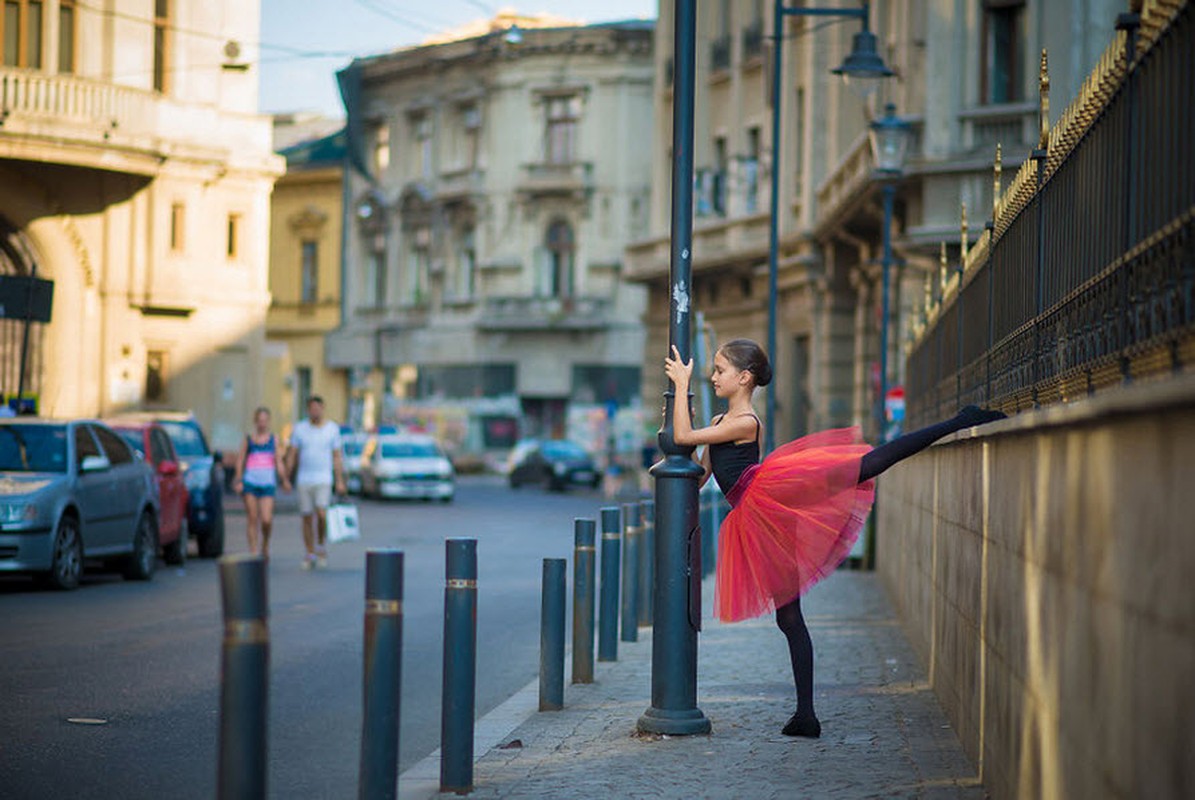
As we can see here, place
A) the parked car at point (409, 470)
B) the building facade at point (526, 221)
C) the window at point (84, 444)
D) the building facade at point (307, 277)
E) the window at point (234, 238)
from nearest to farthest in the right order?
1. the window at point (84, 444)
2. the window at point (234, 238)
3. the parked car at point (409, 470)
4. the building facade at point (526, 221)
5. the building facade at point (307, 277)

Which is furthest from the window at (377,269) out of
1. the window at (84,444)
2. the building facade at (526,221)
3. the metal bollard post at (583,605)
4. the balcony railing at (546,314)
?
the metal bollard post at (583,605)

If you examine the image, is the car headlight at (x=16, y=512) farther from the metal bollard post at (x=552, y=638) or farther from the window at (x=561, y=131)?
the window at (x=561, y=131)

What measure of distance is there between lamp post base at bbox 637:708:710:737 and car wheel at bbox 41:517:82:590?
1016 centimetres

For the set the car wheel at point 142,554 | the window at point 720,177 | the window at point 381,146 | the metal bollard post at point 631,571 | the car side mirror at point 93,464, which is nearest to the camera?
the metal bollard post at point 631,571

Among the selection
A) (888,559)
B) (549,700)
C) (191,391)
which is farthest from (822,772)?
(191,391)

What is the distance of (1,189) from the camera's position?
125 ft

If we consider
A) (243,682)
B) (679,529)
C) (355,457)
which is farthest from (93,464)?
(355,457)

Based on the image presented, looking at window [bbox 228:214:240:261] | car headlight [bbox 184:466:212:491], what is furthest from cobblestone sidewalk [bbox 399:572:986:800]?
window [bbox 228:214:240:261]

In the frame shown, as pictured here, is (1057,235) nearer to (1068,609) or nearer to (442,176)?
(1068,609)

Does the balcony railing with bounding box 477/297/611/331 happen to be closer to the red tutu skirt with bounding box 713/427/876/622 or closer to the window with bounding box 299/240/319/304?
the window with bounding box 299/240/319/304

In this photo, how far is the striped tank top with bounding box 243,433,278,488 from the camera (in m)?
21.2

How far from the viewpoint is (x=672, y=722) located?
8844mm

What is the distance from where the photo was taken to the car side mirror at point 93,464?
18.2m

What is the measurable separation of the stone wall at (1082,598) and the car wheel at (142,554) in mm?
12665
